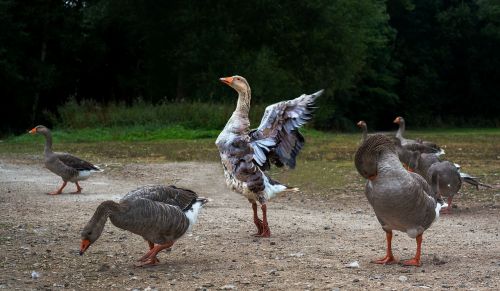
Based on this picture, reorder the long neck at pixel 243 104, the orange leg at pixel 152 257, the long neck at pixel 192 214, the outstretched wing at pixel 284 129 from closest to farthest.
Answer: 1. the orange leg at pixel 152 257
2. the long neck at pixel 192 214
3. the outstretched wing at pixel 284 129
4. the long neck at pixel 243 104

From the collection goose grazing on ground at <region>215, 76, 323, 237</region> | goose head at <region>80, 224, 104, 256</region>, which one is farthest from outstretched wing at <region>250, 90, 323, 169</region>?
goose head at <region>80, 224, 104, 256</region>

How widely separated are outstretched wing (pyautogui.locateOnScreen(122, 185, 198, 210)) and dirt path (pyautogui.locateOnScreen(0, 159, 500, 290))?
0.58 metres

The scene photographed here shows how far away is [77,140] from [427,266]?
1796cm

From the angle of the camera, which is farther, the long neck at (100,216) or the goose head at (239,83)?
the goose head at (239,83)

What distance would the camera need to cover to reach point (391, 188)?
6730 mm

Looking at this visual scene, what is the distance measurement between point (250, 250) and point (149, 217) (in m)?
1.43

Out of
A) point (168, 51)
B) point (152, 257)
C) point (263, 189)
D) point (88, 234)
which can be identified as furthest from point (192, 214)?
point (168, 51)

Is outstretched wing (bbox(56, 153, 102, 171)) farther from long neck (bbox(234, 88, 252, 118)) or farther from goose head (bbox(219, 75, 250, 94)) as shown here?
long neck (bbox(234, 88, 252, 118))

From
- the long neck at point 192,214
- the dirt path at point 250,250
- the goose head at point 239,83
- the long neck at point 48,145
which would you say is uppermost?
the goose head at point 239,83

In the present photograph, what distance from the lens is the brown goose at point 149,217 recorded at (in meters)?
6.83

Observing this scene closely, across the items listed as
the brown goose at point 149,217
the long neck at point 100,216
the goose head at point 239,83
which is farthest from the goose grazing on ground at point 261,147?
the long neck at point 100,216

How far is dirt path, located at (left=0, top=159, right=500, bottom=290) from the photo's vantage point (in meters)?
6.49

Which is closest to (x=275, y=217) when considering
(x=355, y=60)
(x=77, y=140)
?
(x=77, y=140)

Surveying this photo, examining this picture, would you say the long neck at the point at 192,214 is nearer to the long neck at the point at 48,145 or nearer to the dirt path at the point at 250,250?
the dirt path at the point at 250,250
